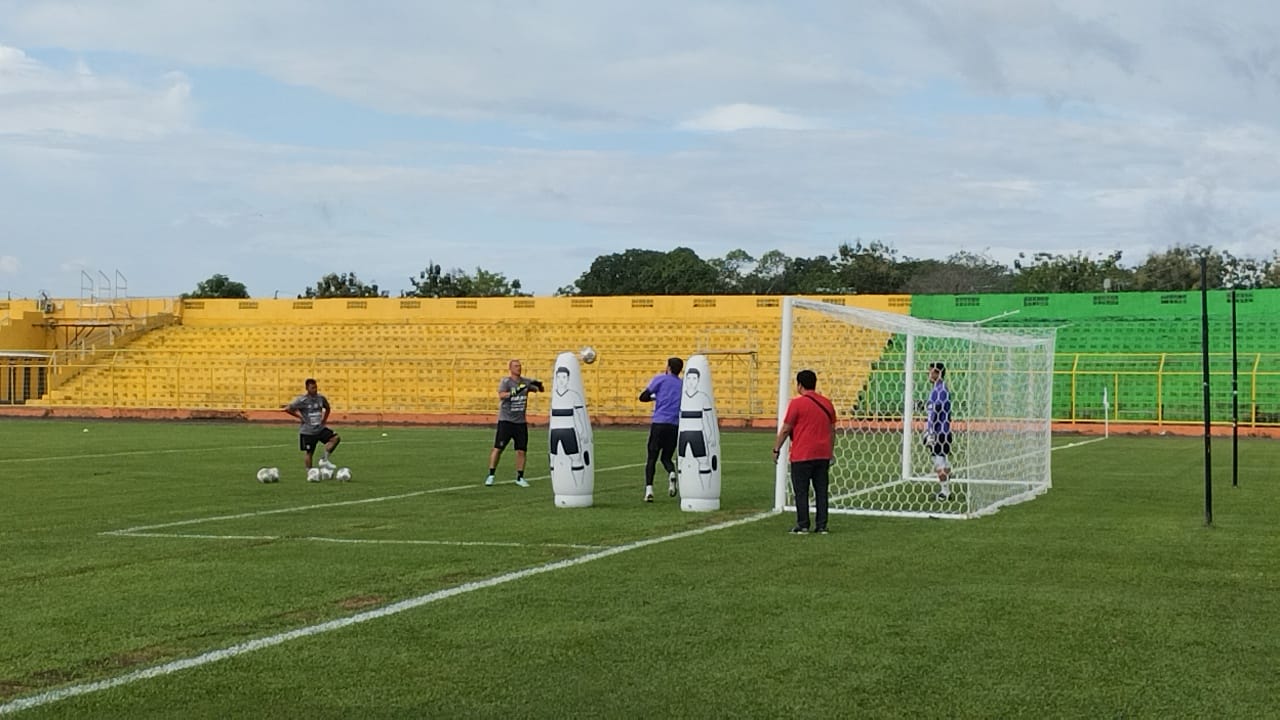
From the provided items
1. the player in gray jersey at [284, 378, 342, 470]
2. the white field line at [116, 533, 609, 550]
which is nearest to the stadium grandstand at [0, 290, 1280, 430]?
the player in gray jersey at [284, 378, 342, 470]

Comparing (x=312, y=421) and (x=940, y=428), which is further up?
(x=940, y=428)

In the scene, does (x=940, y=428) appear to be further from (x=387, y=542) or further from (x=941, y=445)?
(x=387, y=542)

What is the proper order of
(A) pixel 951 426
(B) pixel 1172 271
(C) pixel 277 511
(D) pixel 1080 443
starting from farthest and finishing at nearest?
(B) pixel 1172 271
(D) pixel 1080 443
(A) pixel 951 426
(C) pixel 277 511

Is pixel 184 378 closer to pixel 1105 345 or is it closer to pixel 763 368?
pixel 763 368

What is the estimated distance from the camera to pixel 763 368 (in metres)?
50.5

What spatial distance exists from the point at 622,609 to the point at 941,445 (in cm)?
958

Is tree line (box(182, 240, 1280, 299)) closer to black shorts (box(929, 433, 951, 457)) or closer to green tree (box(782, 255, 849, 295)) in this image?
green tree (box(782, 255, 849, 295))

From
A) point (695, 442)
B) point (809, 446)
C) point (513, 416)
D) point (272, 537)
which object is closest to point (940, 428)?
point (695, 442)

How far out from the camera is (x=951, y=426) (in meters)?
19.7

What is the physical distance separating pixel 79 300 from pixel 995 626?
62.9 meters

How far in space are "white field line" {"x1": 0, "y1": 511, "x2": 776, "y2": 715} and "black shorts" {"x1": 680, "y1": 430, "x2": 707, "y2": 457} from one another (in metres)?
3.25

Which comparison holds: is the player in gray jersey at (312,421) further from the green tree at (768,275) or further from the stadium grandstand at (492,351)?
the green tree at (768,275)

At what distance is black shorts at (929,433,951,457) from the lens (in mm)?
17906

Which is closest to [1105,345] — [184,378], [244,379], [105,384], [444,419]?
[444,419]
